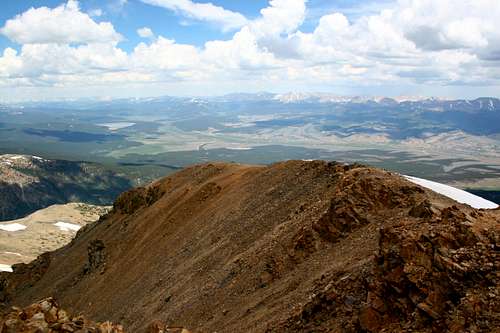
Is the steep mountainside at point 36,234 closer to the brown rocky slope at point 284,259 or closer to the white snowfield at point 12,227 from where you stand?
the white snowfield at point 12,227

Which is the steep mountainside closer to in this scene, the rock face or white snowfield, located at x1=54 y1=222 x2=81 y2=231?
white snowfield, located at x1=54 y1=222 x2=81 y2=231

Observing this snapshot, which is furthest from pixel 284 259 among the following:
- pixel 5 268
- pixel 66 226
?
pixel 66 226

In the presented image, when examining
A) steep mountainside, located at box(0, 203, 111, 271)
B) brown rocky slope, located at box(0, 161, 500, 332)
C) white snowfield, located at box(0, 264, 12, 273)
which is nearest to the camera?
brown rocky slope, located at box(0, 161, 500, 332)

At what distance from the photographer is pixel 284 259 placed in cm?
3117

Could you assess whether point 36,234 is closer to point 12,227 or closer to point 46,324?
point 12,227

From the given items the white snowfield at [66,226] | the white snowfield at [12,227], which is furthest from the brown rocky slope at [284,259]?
the white snowfield at [66,226]

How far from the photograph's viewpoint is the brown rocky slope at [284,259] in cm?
1667

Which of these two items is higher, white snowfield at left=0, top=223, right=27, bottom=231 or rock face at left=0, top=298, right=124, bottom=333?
rock face at left=0, top=298, right=124, bottom=333

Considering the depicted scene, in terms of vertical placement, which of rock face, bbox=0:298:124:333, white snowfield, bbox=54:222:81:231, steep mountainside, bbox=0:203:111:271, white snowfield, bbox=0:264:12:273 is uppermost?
rock face, bbox=0:298:124:333

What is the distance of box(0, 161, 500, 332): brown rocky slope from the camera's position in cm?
1667

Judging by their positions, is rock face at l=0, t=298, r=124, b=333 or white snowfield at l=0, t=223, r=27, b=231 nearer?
rock face at l=0, t=298, r=124, b=333

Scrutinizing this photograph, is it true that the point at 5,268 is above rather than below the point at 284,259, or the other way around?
below

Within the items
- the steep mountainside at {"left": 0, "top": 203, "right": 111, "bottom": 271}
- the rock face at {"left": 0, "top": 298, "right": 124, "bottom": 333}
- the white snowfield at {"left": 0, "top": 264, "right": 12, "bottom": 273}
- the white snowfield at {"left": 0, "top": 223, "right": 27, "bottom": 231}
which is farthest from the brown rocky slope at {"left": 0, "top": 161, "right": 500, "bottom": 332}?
the white snowfield at {"left": 0, "top": 223, "right": 27, "bottom": 231}

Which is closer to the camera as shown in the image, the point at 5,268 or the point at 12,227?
the point at 5,268
